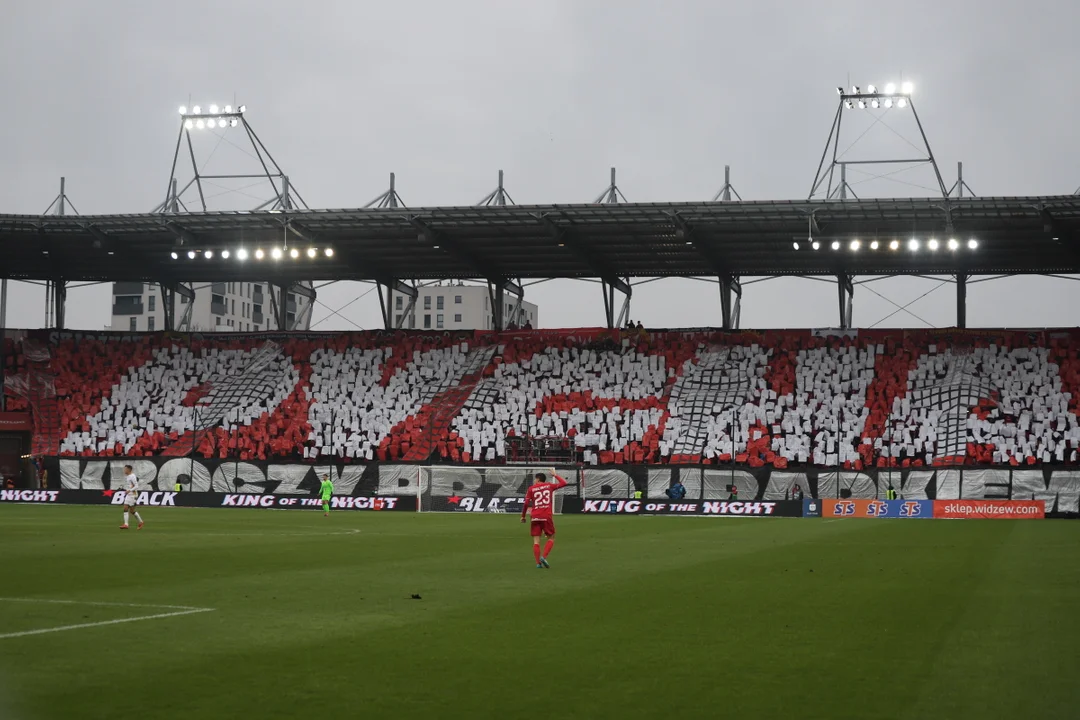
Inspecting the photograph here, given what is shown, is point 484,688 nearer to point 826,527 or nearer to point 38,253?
point 826,527

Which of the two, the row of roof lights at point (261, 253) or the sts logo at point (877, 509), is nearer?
the sts logo at point (877, 509)

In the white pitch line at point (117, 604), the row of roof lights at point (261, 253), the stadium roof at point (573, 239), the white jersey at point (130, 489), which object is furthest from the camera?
the row of roof lights at point (261, 253)

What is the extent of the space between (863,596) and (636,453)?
38749 millimetres

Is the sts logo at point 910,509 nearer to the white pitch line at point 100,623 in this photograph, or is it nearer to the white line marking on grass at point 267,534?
the white line marking on grass at point 267,534

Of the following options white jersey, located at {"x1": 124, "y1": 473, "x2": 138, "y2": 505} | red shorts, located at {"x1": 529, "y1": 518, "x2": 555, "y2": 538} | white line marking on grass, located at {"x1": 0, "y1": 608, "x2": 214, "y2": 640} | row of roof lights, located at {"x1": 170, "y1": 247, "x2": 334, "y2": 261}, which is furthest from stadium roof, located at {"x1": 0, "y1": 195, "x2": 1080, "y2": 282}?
white line marking on grass, located at {"x1": 0, "y1": 608, "x2": 214, "y2": 640}

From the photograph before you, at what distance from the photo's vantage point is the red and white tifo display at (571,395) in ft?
178

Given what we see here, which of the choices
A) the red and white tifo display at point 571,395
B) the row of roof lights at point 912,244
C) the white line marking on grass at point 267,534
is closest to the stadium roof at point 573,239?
the row of roof lights at point 912,244

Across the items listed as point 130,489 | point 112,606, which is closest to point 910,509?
point 130,489

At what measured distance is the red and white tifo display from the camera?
54219 millimetres

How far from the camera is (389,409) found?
60.2m

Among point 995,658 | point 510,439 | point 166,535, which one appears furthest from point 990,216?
point 995,658

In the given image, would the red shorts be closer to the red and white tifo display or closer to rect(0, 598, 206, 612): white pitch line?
rect(0, 598, 206, 612): white pitch line

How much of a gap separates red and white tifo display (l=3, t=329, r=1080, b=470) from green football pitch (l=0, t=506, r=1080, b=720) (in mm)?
28526

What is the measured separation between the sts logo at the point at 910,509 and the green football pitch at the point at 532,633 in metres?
21.5
